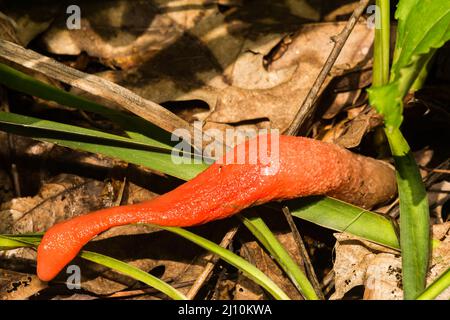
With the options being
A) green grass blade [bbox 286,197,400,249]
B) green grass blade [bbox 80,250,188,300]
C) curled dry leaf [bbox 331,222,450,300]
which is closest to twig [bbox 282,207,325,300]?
green grass blade [bbox 286,197,400,249]

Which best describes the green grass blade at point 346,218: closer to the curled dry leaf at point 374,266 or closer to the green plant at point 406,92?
the curled dry leaf at point 374,266

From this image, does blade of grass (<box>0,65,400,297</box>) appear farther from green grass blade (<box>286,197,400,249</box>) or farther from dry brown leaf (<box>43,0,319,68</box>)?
dry brown leaf (<box>43,0,319,68</box>)

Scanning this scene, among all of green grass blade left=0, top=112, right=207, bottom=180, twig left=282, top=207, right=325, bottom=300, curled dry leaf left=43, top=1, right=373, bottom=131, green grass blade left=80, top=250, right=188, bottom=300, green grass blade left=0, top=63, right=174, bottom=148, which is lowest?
green grass blade left=80, top=250, right=188, bottom=300

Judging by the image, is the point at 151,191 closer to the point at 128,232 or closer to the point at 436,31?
the point at 128,232

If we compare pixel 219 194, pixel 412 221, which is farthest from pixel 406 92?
pixel 219 194

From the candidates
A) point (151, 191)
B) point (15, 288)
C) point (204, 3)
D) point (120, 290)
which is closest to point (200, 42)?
point (204, 3)

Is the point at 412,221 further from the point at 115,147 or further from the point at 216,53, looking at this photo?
the point at 216,53

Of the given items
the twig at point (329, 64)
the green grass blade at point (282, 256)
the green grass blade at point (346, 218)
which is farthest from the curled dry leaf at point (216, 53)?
the green grass blade at point (282, 256)
